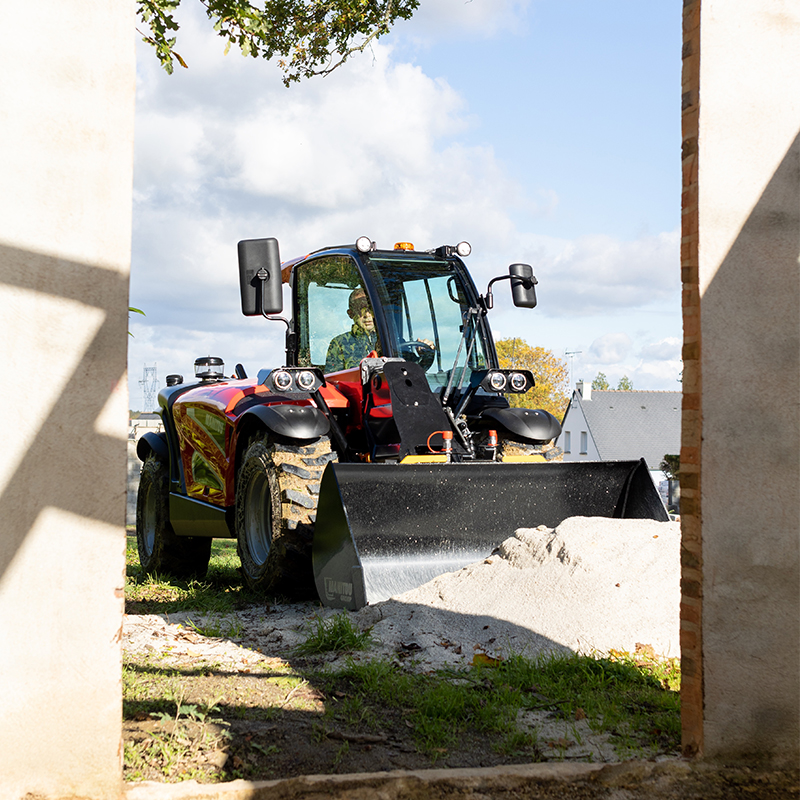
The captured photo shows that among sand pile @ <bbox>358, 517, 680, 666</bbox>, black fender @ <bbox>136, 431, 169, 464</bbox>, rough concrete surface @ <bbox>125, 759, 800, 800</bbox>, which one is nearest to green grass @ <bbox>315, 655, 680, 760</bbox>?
rough concrete surface @ <bbox>125, 759, 800, 800</bbox>

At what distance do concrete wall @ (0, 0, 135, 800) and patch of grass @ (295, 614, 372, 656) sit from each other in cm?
205

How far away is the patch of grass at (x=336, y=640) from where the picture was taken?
4742 millimetres

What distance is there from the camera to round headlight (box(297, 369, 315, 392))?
6.40 meters

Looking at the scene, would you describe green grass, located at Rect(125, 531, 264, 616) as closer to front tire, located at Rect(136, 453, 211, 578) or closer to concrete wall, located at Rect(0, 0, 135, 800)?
front tire, located at Rect(136, 453, 211, 578)

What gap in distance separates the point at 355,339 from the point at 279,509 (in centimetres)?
153

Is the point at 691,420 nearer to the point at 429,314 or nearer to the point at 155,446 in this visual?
the point at 429,314

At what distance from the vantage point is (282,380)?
6316 mm

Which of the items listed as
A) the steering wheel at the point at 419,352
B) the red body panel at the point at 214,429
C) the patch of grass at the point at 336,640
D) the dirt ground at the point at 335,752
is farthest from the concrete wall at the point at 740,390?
the red body panel at the point at 214,429

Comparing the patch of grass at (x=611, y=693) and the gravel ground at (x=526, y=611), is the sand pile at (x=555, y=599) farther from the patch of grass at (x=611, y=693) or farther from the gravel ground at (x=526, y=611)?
the patch of grass at (x=611, y=693)

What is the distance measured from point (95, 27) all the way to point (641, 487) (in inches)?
200

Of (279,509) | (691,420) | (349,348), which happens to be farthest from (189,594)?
(691,420)

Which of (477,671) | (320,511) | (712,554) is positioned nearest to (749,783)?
(712,554)

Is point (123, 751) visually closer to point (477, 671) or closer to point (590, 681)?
point (477, 671)

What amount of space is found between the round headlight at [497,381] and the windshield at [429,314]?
0.26 m
